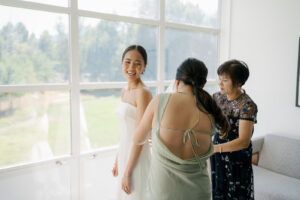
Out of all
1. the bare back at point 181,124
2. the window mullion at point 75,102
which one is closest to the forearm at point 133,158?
the bare back at point 181,124

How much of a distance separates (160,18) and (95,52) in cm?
89

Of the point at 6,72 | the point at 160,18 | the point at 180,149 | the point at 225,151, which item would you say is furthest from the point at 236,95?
the point at 6,72

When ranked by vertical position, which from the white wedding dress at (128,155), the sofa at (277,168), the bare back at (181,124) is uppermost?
the bare back at (181,124)

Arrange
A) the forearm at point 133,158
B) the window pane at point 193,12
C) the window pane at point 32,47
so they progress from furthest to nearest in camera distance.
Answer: the window pane at point 193,12 < the window pane at point 32,47 < the forearm at point 133,158

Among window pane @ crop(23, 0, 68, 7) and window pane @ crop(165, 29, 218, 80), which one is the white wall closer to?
window pane @ crop(165, 29, 218, 80)

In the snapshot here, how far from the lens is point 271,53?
3.04 metres

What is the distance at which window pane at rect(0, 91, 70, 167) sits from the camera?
86.7 inches

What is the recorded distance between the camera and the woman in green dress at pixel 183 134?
3.93 feet

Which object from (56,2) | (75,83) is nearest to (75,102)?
(75,83)

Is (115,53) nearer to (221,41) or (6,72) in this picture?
(6,72)

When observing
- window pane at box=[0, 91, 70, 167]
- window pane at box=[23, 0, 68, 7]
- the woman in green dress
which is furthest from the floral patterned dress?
window pane at box=[23, 0, 68, 7]

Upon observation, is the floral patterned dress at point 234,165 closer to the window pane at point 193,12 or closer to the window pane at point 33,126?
the window pane at point 33,126

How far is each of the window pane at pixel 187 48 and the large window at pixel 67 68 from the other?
0.07 m

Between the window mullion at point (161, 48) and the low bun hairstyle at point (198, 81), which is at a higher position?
the window mullion at point (161, 48)
